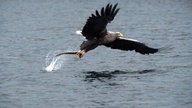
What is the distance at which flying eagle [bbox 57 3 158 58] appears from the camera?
1909 centimetres

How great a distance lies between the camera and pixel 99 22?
1945 centimetres

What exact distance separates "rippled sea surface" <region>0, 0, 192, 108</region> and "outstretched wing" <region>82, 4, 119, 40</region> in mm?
1628

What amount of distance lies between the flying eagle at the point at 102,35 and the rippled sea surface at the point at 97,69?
954mm

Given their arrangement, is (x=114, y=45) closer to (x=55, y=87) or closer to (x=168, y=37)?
(x=55, y=87)

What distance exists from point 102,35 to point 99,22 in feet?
3.99

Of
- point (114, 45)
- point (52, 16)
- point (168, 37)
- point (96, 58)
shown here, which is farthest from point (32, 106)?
point (52, 16)

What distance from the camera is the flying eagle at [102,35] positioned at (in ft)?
62.6

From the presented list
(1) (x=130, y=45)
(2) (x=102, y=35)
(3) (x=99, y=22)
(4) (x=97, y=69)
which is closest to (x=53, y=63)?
(4) (x=97, y=69)

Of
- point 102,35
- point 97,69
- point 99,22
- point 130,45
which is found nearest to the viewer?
point 99,22

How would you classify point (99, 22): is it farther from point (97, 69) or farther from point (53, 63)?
point (53, 63)

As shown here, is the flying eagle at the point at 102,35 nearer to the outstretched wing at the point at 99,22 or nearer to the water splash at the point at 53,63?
the outstretched wing at the point at 99,22

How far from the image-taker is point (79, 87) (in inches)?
788

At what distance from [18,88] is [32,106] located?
223cm

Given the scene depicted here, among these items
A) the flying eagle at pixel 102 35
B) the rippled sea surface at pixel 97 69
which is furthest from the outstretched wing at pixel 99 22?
the rippled sea surface at pixel 97 69
